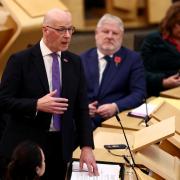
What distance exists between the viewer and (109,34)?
3436mm

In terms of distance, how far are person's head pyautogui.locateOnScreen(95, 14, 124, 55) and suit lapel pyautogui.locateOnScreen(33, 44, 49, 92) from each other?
4.01 ft

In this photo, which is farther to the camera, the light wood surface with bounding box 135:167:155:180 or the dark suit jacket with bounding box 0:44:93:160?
the dark suit jacket with bounding box 0:44:93:160

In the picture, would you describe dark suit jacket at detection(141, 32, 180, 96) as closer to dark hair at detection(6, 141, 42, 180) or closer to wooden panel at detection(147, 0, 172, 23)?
dark hair at detection(6, 141, 42, 180)

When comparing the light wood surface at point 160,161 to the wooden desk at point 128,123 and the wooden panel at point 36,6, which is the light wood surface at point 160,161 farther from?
the wooden panel at point 36,6

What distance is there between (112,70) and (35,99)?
131 cm

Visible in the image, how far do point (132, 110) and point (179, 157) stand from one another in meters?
0.91

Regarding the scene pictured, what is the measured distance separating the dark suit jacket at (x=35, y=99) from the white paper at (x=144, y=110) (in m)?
0.74

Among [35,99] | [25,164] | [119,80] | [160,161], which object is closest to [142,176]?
[160,161]

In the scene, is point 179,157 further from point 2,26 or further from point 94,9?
point 94,9

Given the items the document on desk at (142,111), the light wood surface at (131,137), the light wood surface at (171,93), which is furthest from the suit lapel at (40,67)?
the light wood surface at (171,93)

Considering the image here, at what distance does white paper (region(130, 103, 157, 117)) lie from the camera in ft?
9.86

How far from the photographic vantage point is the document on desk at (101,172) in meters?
2.08

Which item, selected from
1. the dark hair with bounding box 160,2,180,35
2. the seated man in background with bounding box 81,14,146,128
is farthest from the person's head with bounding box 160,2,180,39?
the seated man in background with bounding box 81,14,146,128

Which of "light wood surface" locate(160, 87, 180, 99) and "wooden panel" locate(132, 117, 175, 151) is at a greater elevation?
"wooden panel" locate(132, 117, 175, 151)
